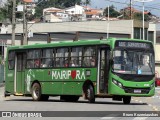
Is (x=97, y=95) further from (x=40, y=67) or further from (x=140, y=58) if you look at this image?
(x=40, y=67)

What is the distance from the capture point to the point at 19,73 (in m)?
31.0

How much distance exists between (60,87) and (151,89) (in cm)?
501

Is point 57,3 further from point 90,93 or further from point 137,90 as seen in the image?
point 137,90

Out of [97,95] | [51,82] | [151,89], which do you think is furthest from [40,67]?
[151,89]

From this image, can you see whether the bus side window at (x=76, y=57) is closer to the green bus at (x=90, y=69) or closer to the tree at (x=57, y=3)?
the green bus at (x=90, y=69)

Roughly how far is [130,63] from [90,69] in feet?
6.72

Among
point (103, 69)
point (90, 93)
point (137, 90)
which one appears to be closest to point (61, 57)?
point (90, 93)

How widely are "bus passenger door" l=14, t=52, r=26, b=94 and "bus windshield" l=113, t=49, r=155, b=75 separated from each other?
23.7 ft

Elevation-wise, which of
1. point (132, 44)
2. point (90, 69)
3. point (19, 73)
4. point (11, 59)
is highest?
point (132, 44)

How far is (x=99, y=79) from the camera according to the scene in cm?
2578

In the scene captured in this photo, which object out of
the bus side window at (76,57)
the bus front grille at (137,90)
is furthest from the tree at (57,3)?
the bus front grille at (137,90)

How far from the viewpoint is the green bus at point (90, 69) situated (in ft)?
82.5

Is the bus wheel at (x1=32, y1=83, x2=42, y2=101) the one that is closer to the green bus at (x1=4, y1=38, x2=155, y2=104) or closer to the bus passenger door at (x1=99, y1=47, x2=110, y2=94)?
the green bus at (x1=4, y1=38, x2=155, y2=104)

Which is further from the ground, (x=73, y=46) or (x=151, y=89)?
(x=73, y=46)
